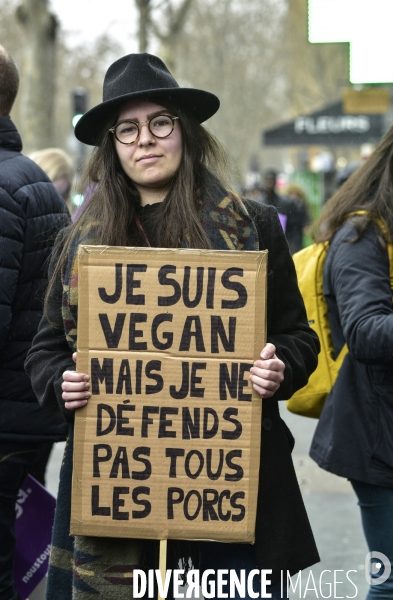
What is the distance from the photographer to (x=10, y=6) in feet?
104

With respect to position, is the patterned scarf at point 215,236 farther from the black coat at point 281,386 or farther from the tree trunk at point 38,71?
the tree trunk at point 38,71

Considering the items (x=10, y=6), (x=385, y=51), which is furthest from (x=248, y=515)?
(x=10, y=6)

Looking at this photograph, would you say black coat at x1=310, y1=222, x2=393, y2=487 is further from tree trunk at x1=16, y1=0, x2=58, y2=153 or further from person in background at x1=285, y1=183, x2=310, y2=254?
tree trunk at x1=16, y1=0, x2=58, y2=153

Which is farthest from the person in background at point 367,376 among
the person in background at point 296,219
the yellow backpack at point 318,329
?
the person in background at point 296,219

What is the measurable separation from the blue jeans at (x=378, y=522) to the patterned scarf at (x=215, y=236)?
96 centimetres

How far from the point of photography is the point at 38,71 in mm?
17109

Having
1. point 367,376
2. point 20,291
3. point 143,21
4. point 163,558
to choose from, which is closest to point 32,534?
point 20,291

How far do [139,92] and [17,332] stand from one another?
1.07 m

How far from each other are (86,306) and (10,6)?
102 feet

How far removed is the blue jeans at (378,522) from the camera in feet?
10.6

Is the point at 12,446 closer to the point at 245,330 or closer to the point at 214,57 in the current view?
the point at 245,330

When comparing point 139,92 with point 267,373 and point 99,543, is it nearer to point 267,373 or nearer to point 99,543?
point 267,373

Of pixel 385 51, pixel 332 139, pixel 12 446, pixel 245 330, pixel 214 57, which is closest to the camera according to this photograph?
pixel 245 330

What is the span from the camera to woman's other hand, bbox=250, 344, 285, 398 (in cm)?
259
